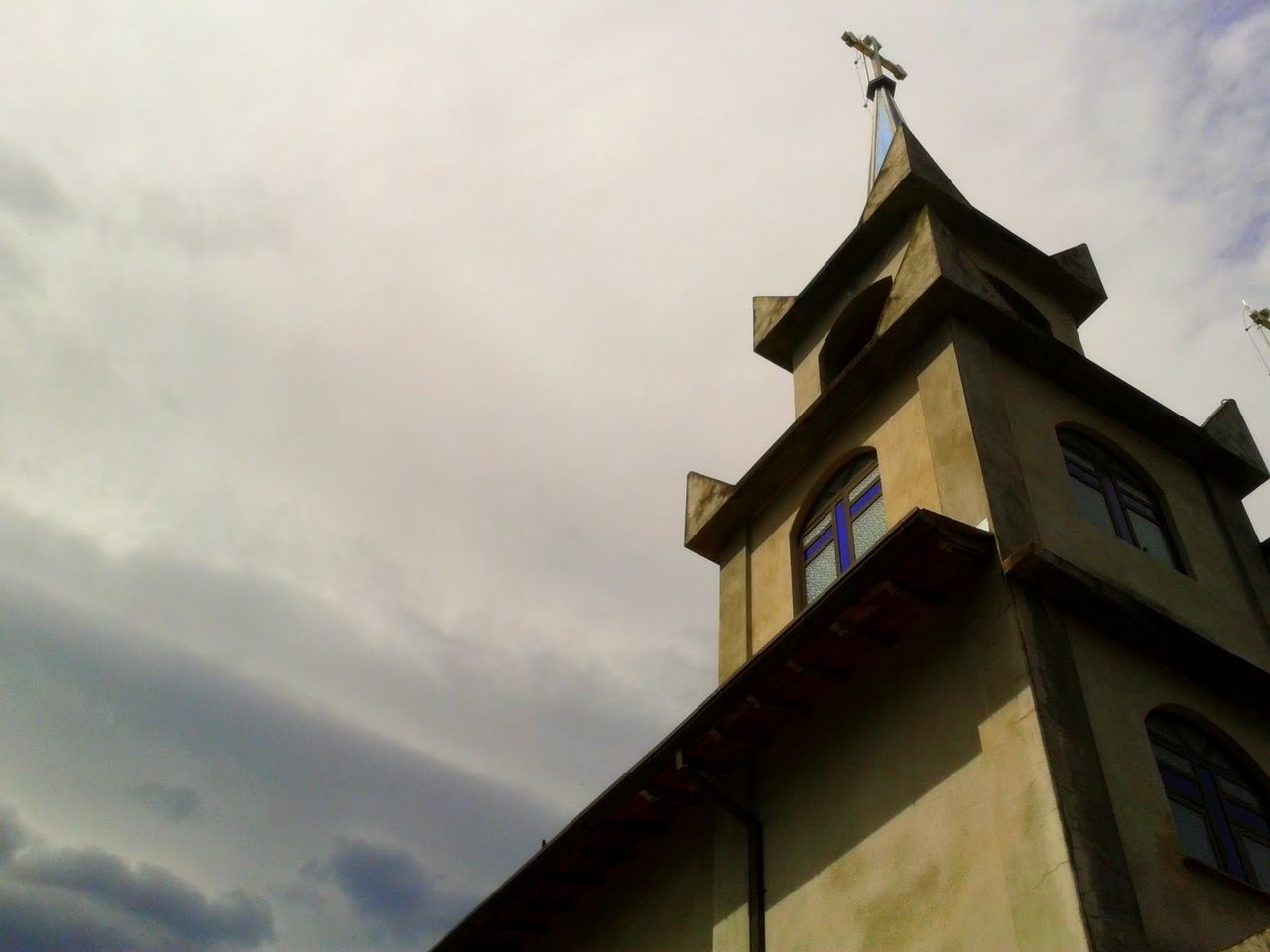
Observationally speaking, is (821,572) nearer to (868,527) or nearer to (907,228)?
(868,527)

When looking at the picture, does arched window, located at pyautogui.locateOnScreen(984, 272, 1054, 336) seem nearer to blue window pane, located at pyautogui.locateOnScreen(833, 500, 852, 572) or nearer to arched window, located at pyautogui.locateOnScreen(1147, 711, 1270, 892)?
blue window pane, located at pyautogui.locateOnScreen(833, 500, 852, 572)

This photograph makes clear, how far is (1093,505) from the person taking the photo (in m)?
12.1

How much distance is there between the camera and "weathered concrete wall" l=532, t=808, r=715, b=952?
1183cm

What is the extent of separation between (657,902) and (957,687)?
4.83 meters

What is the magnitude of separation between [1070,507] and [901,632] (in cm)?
238

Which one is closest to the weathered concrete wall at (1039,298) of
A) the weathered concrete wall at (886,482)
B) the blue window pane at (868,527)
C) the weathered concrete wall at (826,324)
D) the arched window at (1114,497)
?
the weathered concrete wall at (826,324)

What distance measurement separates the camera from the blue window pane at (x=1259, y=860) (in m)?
9.09

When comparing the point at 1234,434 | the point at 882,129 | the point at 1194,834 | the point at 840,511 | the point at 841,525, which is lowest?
the point at 1194,834

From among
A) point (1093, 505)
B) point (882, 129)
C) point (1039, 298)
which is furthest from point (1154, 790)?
point (882, 129)

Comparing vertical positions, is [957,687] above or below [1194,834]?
above

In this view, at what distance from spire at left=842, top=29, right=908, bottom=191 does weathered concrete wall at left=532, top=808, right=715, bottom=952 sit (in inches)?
523

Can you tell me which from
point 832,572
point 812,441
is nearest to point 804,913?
point 832,572

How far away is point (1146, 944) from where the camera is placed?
24.2 feet

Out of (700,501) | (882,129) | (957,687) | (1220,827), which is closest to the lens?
(1220,827)
